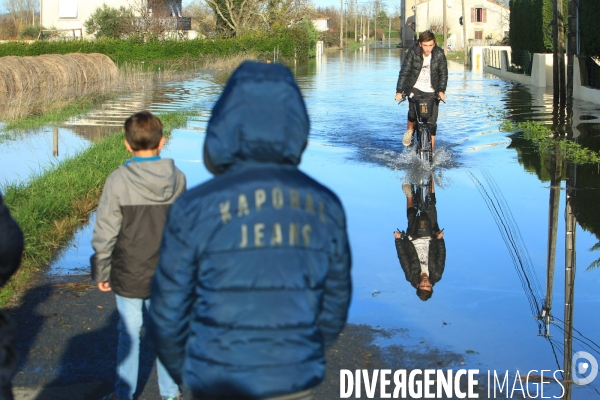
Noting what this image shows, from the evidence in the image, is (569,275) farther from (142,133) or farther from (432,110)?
(432,110)

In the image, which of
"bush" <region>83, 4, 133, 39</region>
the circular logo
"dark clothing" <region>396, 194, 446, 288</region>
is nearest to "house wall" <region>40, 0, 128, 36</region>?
"bush" <region>83, 4, 133, 39</region>

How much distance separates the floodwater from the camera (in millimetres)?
4973

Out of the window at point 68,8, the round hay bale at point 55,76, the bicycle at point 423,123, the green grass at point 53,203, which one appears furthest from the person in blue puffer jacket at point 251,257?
the window at point 68,8

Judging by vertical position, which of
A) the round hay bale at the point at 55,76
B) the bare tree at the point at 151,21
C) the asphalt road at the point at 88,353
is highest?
the bare tree at the point at 151,21

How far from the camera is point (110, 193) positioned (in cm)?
375

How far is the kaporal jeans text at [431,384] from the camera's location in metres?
4.18

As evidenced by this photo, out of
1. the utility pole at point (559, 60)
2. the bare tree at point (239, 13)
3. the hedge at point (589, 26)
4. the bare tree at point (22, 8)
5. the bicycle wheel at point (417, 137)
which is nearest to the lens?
the bicycle wheel at point (417, 137)

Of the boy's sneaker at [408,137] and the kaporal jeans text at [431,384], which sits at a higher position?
the boy's sneaker at [408,137]

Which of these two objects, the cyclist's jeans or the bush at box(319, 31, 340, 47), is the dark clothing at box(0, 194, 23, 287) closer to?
the cyclist's jeans

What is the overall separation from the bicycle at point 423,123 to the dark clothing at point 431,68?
16 centimetres

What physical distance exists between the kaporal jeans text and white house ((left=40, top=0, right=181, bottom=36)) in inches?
2502

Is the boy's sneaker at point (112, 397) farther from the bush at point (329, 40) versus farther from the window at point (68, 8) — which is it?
the bush at point (329, 40)

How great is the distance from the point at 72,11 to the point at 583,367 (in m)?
70.6

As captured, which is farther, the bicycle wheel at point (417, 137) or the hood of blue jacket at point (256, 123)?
the bicycle wheel at point (417, 137)
